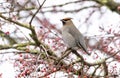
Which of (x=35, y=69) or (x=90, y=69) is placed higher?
(x=35, y=69)

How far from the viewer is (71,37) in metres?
6.50

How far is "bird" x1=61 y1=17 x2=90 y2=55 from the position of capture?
20.5ft

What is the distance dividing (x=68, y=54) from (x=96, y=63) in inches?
14.1

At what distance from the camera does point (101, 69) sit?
555 centimetres

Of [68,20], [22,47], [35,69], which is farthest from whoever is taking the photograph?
[68,20]

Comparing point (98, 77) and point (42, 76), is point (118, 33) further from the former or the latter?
point (42, 76)

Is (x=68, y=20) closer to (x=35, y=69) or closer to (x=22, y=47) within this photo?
(x=22, y=47)

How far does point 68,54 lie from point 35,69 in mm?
732

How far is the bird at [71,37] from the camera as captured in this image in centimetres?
623

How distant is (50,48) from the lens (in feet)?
19.3

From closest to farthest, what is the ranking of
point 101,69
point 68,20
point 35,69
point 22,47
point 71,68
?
point 35,69 < point 71,68 < point 101,69 < point 22,47 < point 68,20

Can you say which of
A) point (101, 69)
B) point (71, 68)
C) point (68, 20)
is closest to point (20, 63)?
point (71, 68)

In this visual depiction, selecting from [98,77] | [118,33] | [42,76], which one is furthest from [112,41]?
[42,76]

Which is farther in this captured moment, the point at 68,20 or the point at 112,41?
the point at 68,20
